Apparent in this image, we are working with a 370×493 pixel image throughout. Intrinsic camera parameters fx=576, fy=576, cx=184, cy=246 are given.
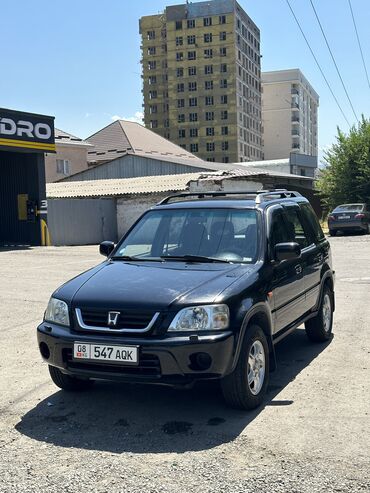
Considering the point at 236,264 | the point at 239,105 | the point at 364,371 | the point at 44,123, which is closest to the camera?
the point at 236,264

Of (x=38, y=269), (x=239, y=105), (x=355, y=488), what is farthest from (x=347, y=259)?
(x=239, y=105)

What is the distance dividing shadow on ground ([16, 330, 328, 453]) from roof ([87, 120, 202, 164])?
142 ft

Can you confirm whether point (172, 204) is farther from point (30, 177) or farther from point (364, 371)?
point (30, 177)

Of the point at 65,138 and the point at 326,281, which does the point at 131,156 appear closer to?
the point at 65,138

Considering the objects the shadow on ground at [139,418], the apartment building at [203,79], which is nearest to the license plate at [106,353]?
the shadow on ground at [139,418]

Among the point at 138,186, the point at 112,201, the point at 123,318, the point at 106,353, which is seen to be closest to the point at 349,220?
the point at 138,186

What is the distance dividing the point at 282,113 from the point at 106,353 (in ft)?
421

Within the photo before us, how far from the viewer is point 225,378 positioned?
4.42 meters

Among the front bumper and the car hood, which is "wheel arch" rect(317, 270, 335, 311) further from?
the front bumper

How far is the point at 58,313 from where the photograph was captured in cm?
468

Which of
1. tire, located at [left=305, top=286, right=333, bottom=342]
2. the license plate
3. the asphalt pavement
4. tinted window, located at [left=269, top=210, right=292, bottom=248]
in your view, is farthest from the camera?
tire, located at [left=305, top=286, right=333, bottom=342]

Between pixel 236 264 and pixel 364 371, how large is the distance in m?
1.79

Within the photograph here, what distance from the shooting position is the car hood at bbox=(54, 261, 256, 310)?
4320mm

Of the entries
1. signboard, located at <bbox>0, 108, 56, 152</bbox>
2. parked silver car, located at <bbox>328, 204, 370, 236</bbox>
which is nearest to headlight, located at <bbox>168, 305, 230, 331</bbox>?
signboard, located at <bbox>0, 108, 56, 152</bbox>
